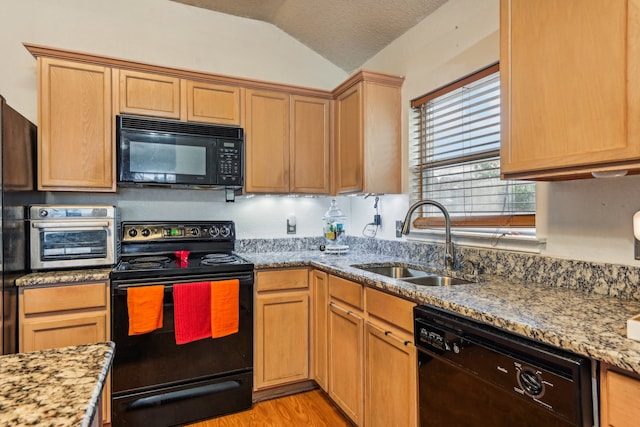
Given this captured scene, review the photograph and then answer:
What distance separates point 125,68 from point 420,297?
2.20 metres

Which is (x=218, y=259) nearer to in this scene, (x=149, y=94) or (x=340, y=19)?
(x=149, y=94)

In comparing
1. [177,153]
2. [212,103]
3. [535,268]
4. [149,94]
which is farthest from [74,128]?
[535,268]

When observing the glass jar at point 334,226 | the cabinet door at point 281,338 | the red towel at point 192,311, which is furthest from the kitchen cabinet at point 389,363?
the glass jar at point 334,226

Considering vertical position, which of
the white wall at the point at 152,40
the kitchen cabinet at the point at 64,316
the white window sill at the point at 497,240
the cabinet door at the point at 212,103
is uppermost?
the white wall at the point at 152,40

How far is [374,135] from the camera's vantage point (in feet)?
8.30

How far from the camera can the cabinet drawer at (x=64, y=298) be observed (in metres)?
1.88

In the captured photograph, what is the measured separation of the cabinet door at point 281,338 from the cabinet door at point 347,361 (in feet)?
Answer: 0.90

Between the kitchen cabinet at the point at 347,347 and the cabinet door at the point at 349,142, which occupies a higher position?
the cabinet door at the point at 349,142

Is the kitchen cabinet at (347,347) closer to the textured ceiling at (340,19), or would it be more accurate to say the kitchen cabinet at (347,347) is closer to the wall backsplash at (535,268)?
the wall backsplash at (535,268)

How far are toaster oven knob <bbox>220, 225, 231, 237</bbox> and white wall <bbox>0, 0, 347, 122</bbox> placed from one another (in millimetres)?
1175

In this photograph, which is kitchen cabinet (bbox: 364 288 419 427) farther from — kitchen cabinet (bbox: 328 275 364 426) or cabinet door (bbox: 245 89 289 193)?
cabinet door (bbox: 245 89 289 193)

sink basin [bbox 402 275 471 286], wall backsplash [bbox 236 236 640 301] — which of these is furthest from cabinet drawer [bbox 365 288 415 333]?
wall backsplash [bbox 236 236 640 301]

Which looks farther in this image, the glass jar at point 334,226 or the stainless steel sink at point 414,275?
the glass jar at point 334,226

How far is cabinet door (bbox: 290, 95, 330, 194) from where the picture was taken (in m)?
2.78
